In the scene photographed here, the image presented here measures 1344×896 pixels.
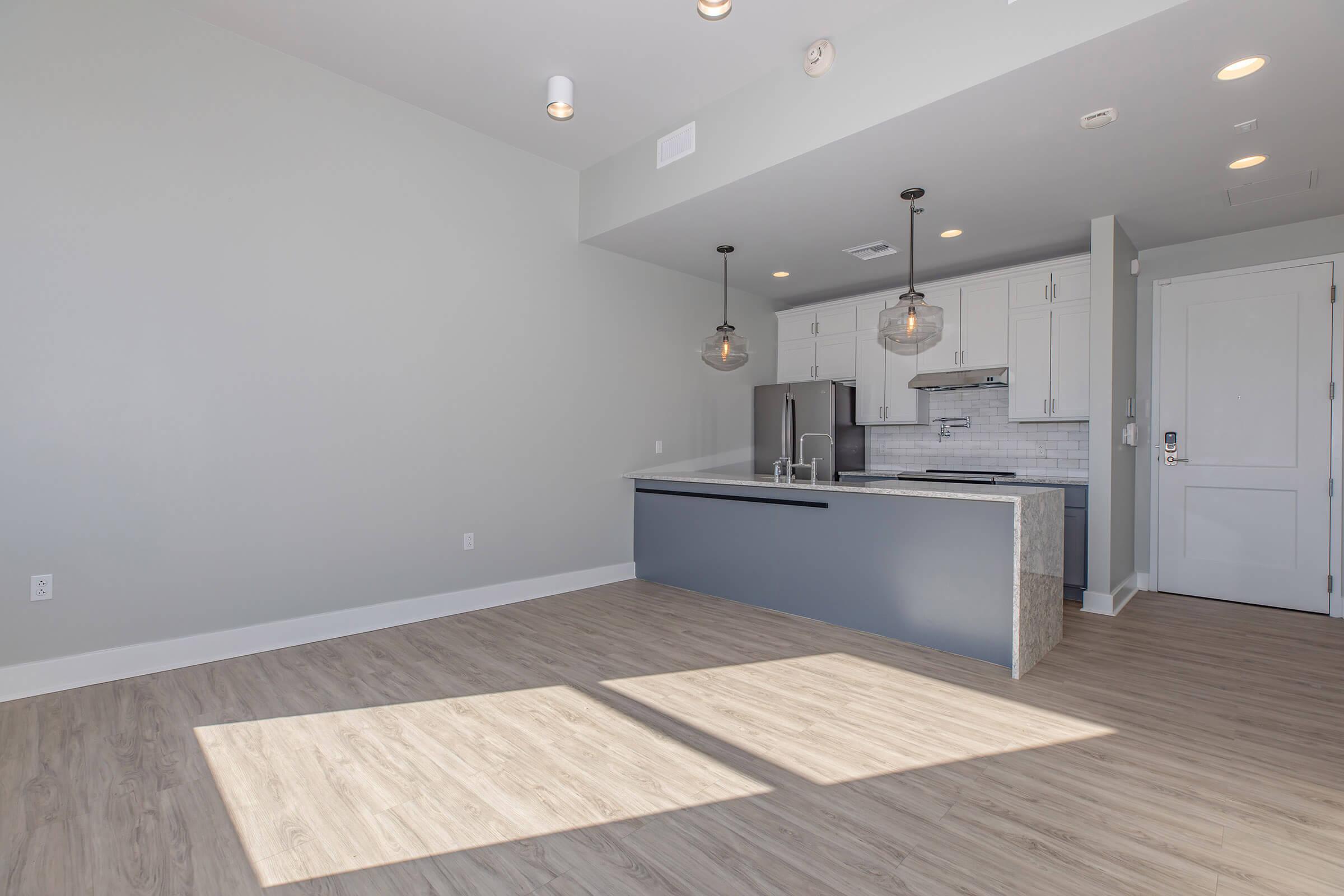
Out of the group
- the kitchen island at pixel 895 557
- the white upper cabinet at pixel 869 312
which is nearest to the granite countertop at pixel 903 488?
the kitchen island at pixel 895 557

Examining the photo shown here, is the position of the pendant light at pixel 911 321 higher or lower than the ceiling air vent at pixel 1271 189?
lower

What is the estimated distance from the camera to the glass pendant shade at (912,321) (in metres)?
3.59

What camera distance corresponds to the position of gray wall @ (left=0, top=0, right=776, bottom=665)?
281 centimetres

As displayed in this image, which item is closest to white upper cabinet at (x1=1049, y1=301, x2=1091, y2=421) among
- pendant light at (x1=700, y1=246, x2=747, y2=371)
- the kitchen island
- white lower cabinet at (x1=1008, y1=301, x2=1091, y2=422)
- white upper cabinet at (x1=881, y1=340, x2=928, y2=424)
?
white lower cabinet at (x1=1008, y1=301, x2=1091, y2=422)

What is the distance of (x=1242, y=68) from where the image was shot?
2561mm

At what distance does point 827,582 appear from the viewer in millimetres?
3930

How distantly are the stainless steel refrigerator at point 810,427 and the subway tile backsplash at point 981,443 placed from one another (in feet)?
0.95

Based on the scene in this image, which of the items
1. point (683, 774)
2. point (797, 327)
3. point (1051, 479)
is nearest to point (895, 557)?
point (683, 774)

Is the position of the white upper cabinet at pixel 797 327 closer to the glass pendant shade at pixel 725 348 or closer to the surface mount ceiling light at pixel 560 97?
the glass pendant shade at pixel 725 348

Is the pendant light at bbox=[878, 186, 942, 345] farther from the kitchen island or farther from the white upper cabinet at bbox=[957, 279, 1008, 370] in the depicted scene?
the white upper cabinet at bbox=[957, 279, 1008, 370]

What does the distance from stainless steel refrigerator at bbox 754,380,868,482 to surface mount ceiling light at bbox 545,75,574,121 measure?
129 inches

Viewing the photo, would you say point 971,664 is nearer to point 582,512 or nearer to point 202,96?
point 582,512

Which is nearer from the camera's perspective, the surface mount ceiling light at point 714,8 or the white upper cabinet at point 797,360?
the surface mount ceiling light at point 714,8

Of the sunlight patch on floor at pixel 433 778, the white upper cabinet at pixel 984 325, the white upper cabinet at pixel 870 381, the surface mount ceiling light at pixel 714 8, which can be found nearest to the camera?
the sunlight patch on floor at pixel 433 778
